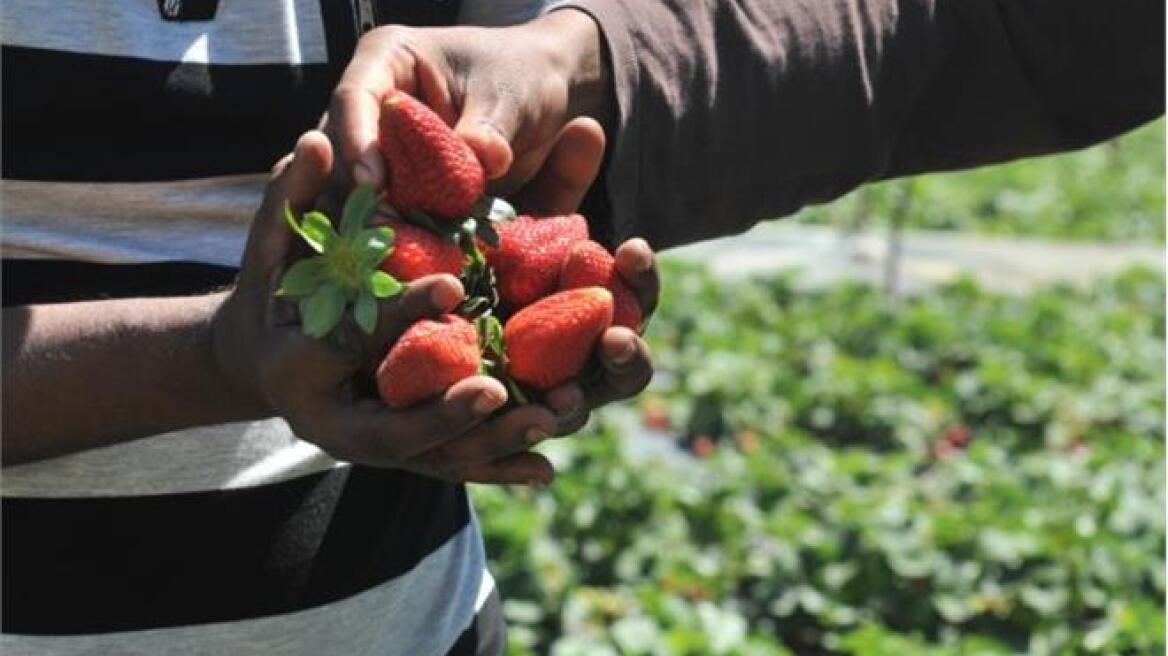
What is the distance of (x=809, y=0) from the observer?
1.93m

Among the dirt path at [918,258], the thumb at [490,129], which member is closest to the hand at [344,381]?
the thumb at [490,129]

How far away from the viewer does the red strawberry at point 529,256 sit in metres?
1.63

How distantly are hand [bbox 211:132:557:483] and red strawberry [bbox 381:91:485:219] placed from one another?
2.5 inches

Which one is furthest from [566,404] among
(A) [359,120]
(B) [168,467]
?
(B) [168,467]

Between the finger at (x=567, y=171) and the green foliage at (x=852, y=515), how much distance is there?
2.49 meters

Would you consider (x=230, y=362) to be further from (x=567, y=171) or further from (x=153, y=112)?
(x=567, y=171)

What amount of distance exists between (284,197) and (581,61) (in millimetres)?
368

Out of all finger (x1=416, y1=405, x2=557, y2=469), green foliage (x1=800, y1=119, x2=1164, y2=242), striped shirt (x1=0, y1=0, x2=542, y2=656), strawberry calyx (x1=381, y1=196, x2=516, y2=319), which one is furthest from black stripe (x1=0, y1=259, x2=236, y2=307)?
green foliage (x1=800, y1=119, x2=1164, y2=242)

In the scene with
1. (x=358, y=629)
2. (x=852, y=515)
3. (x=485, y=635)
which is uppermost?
(x=358, y=629)

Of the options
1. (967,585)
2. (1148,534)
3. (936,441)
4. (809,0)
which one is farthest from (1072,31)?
(936,441)

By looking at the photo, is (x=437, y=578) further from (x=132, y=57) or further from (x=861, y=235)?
(x=861, y=235)

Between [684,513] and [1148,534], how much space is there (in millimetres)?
1144

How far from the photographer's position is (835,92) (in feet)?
6.27

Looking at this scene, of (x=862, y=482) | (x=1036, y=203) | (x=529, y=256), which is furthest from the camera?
(x=1036, y=203)
